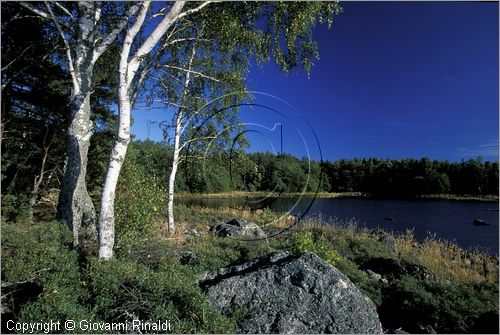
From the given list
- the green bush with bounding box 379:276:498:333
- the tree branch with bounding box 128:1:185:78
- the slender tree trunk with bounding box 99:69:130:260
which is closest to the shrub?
the slender tree trunk with bounding box 99:69:130:260

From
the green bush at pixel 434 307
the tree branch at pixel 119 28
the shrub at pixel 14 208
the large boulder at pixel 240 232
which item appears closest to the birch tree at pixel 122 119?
the tree branch at pixel 119 28

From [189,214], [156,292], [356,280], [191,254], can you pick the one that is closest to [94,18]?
[191,254]

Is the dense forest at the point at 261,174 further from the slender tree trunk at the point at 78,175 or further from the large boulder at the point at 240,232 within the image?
the large boulder at the point at 240,232

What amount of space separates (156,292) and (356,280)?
14.9 feet

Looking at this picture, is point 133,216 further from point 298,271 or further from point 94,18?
point 94,18

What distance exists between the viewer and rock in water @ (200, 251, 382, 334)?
4031 mm

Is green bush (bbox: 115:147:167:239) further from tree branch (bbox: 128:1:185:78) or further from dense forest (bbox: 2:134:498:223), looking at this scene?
tree branch (bbox: 128:1:185:78)

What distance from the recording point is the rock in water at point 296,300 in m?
4.03

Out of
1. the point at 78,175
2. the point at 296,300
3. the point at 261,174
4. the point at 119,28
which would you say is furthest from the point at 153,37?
the point at 261,174

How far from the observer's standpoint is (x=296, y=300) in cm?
432

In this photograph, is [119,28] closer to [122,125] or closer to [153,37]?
[153,37]

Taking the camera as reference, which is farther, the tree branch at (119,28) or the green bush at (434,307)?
the tree branch at (119,28)

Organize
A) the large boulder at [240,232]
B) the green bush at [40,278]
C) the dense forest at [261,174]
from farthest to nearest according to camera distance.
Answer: the dense forest at [261,174] < the large boulder at [240,232] < the green bush at [40,278]

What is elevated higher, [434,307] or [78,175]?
[78,175]
